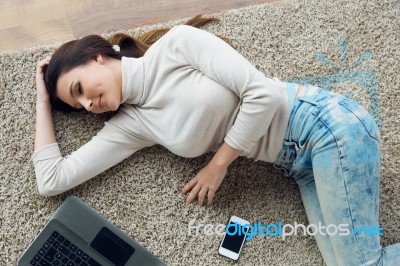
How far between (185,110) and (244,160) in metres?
0.28

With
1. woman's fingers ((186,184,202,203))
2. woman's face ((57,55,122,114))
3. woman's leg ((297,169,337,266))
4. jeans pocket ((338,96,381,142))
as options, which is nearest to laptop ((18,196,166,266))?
woman's fingers ((186,184,202,203))

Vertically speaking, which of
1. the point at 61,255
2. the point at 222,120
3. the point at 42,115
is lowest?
the point at 61,255

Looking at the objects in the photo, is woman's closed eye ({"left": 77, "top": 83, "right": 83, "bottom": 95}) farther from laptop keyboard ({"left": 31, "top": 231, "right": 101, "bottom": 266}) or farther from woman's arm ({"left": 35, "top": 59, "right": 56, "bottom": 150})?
laptop keyboard ({"left": 31, "top": 231, "right": 101, "bottom": 266})

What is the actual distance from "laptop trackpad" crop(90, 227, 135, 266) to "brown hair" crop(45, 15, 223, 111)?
349 mm

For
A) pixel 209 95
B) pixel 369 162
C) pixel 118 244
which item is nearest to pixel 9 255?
pixel 118 244

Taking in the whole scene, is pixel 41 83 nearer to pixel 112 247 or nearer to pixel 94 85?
pixel 94 85

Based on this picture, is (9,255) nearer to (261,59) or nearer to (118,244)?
(118,244)

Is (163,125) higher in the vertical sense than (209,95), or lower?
lower

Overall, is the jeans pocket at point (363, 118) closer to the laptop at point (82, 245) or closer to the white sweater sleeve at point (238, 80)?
the white sweater sleeve at point (238, 80)

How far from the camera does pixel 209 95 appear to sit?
0.94 metres

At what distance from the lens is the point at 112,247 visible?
1039mm

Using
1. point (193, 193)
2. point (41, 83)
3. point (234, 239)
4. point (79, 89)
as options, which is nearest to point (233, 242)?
point (234, 239)

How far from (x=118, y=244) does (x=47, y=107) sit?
41 centimetres

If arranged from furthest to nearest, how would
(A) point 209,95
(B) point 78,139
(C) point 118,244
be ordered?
(B) point 78,139, (C) point 118,244, (A) point 209,95
